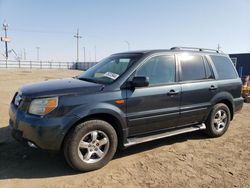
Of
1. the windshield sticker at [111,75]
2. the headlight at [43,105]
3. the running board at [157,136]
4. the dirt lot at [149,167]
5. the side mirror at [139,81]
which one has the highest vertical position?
the windshield sticker at [111,75]

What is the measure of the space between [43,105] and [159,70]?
214cm

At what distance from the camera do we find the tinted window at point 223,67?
5.78m

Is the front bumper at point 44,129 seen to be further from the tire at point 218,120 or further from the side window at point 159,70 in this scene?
the tire at point 218,120

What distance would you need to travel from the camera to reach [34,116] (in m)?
3.71

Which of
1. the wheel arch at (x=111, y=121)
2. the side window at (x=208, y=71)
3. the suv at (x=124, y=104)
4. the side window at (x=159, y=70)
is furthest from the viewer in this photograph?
the side window at (x=208, y=71)

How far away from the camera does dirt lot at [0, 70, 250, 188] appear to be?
3666 millimetres

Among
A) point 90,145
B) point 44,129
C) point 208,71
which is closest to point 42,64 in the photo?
point 208,71

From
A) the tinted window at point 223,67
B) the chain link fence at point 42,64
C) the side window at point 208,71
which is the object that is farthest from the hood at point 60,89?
the chain link fence at point 42,64

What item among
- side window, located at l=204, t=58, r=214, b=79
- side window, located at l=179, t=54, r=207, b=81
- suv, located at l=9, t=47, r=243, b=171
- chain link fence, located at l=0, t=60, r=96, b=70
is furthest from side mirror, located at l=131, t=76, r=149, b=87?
chain link fence, located at l=0, t=60, r=96, b=70

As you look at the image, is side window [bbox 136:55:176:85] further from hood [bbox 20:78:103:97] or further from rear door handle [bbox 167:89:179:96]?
hood [bbox 20:78:103:97]

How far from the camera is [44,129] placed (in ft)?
11.9

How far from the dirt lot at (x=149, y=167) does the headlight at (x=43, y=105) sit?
926 millimetres

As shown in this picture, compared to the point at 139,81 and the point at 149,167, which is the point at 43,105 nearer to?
the point at 139,81

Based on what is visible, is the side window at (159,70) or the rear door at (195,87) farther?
the rear door at (195,87)
